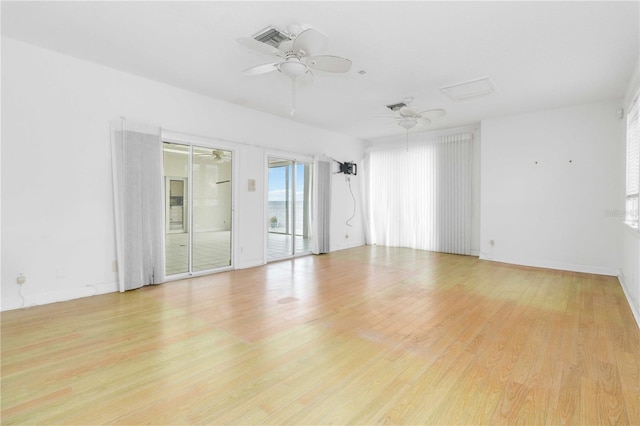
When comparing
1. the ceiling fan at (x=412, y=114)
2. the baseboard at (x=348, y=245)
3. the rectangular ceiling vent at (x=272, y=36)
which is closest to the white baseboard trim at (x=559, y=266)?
the baseboard at (x=348, y=245)

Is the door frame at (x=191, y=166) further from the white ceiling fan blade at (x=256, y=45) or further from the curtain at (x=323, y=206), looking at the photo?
the white ceiling fan blade at (x=256, y=45)

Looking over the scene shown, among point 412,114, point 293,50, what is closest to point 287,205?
point 412,114

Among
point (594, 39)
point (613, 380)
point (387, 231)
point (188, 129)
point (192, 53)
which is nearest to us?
point (613, 380)

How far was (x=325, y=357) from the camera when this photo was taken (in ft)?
8.05

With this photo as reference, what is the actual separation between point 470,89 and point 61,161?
19.2ft

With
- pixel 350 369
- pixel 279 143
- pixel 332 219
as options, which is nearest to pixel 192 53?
pixel 279 143

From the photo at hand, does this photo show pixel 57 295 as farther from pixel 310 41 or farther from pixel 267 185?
pixel 310 41

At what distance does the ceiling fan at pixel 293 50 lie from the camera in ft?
9.48

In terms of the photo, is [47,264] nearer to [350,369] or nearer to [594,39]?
[350,369]

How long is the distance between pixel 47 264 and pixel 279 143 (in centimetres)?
425

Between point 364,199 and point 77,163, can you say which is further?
point 364,199

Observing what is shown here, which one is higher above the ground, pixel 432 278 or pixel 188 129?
pixel 188 129

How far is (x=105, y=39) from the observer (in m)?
3.37

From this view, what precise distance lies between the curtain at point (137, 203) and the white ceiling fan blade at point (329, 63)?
2732mm
